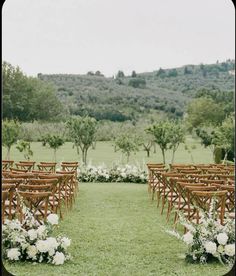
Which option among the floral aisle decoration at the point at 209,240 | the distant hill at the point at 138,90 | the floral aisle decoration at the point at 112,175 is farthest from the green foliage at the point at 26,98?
the floral aisle decoration at the point at 209,240

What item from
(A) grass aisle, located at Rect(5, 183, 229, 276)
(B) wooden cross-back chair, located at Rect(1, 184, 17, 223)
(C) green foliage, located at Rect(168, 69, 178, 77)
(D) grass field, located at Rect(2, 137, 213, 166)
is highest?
(C) green foliage, located at Rect(168, 69, 178, 77)

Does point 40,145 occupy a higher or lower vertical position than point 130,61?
lower

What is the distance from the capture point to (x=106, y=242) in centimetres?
827

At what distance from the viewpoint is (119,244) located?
26.7 feet

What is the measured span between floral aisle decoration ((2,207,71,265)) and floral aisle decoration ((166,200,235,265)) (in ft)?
4.74

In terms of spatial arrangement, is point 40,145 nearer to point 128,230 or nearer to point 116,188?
point 116,188

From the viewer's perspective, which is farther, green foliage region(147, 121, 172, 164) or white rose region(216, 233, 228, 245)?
green foliage region(147, 121, 172, 164)

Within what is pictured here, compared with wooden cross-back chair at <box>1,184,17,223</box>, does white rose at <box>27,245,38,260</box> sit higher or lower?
lower

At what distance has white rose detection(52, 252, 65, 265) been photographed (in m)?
6.90

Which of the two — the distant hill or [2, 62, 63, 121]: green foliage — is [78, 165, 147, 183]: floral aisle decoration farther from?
the distant hill

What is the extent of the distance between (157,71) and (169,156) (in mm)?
66525

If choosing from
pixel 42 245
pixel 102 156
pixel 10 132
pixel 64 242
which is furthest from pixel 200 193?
pixel 102 156

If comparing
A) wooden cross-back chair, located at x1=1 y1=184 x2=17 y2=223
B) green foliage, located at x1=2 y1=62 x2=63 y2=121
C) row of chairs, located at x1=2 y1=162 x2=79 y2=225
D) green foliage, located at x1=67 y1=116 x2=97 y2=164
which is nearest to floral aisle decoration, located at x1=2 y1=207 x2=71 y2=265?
row of chairs, located at x1=2 y1=162 x2=79 y2=225

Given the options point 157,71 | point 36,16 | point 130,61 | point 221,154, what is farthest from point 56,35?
point 221,154
